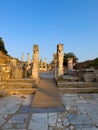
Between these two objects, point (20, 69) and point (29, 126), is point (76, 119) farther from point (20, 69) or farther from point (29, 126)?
point (20, 69)

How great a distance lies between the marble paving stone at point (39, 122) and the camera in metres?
4.50

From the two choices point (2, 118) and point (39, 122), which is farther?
point (2, 118)

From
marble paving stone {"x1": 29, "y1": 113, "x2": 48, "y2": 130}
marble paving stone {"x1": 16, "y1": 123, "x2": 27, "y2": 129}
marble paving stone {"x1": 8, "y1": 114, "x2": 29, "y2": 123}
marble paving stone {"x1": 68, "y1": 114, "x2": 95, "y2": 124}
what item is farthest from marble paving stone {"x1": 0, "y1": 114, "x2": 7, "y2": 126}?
marble paving stone {"x1": 68, "y1": 114, "x2": 95, "y2": 124}

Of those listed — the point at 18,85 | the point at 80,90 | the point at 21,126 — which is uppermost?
the point at 18,85

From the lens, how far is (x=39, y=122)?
4840mm

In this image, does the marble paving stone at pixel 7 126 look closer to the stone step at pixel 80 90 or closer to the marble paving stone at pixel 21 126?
the marble paving stone at pixel 21 126

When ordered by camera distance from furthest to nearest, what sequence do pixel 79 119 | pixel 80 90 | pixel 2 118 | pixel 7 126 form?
pixel 80 90 < pixel 2 118 < pixel 79 119 < pixel 7 126

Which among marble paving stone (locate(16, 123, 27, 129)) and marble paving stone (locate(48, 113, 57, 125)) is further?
marble paving stone (locate(48, 113, 57, 125))

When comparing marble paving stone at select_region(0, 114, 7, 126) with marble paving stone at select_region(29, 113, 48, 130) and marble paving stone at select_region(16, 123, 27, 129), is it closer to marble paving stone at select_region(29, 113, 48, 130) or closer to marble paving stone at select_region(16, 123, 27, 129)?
marble paving stone at select_region(16, 123, 27, 129)

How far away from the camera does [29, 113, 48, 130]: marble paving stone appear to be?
14.8ft

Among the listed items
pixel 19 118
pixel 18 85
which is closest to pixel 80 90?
pixel 18 85

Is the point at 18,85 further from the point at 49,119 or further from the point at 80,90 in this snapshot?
the point at 49,119

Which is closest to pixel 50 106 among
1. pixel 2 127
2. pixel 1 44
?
pixel 2 127

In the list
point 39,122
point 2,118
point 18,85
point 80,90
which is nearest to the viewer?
point 39,122
